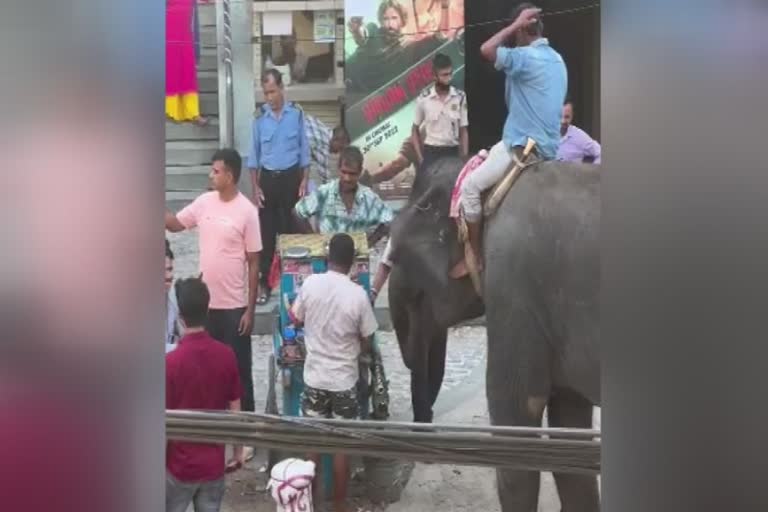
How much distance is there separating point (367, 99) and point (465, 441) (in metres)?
2.48

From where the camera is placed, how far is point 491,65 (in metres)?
3.78

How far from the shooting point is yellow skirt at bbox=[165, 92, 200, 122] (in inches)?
134

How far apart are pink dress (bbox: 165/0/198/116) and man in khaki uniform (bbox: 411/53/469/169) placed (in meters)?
0.98

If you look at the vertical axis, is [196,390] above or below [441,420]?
above

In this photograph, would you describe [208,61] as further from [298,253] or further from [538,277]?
[538,277]

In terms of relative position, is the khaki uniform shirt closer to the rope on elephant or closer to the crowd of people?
the crowd of people

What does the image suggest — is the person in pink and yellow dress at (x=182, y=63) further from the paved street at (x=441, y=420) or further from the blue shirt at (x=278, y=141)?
the paved street at (x=441, y=420)

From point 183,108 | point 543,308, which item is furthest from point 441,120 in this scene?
point 543,308

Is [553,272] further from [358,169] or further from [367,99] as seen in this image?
[367,99]

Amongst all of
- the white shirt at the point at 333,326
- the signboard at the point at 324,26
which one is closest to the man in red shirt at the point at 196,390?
the white shirt at the point at 333,326

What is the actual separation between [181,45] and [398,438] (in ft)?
5.50
